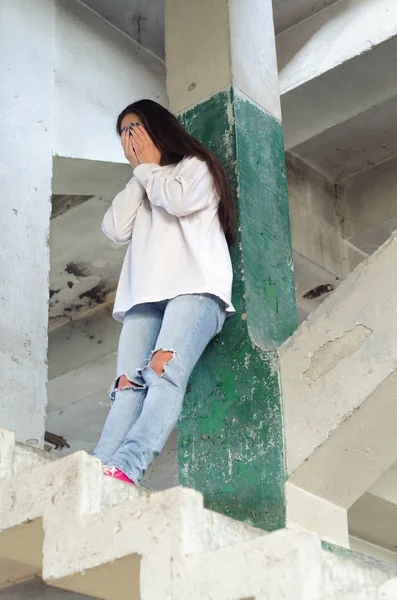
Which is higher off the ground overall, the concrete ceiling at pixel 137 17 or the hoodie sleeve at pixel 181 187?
the concrete ceiling at pixel 137 17

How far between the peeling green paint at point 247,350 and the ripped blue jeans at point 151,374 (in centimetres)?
17

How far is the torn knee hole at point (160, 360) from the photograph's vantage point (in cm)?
354

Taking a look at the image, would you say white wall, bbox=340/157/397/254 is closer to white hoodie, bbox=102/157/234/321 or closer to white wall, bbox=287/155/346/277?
white wall, bbox=287/155/346/277

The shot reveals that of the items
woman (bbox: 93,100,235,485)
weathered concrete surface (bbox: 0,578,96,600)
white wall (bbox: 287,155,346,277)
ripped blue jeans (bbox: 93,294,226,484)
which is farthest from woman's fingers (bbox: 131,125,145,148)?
white wall (bbox: 287,155,346,277)

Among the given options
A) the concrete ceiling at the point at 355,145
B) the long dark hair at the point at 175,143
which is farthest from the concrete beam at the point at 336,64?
the long dark hair at the point at 175,143

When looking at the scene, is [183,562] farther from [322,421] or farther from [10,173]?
[10,173]

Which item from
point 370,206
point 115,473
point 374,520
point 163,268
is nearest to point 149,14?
point 370,206

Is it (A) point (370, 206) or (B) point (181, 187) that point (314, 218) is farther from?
(B) point (181, 187)

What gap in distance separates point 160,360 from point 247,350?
0.43 metres

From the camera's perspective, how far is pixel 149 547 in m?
2.59

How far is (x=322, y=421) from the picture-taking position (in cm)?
360

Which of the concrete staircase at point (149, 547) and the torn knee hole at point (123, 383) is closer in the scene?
the concrete staircase at point (149, 547)

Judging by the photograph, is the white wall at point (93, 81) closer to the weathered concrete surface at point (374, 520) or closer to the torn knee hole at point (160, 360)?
the torn knee hole at point (160, 360)

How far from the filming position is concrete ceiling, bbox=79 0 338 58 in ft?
19.0
